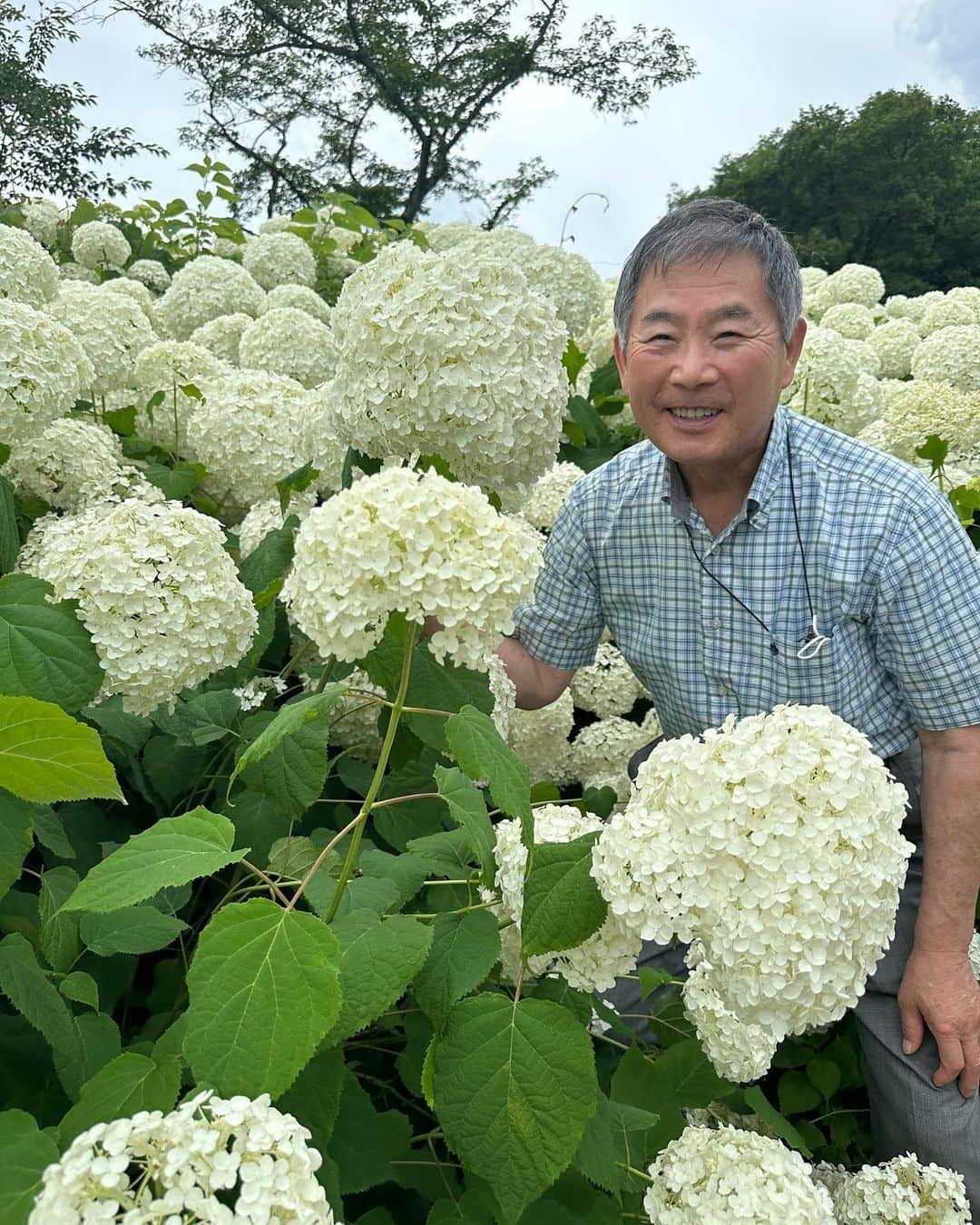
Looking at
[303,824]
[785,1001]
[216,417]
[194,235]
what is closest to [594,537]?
[303,824]

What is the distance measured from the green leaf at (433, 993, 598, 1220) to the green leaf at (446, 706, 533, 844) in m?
0.31

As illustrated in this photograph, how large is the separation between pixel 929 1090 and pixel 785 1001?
51.2 inches

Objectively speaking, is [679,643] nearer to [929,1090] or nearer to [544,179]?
[929,1090]

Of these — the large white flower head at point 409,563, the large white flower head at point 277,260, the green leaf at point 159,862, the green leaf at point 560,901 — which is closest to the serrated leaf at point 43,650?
the green leaf at point 159,862

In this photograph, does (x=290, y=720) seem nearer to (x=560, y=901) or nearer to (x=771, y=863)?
(x=560, y=901)

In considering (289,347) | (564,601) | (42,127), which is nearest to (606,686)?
(564,601)

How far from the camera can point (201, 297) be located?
499 cm

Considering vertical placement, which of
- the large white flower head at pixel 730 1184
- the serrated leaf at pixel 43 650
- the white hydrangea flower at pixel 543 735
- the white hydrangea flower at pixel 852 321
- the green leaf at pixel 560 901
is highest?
the white hydrangea flower at pixel 852 321

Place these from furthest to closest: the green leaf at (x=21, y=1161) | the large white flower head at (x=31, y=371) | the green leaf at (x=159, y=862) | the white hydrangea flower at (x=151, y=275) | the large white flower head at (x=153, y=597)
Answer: the white hydrangea flower at (x=151, y=275) < the large white flower head at (x=31, y=371) < the large white flower head at (x=153, y=597) < the green leaf at (x=159, y=862) < the green leaf at (x=21, y=1161)

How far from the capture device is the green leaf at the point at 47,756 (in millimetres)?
1374

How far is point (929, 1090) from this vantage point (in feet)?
7.95

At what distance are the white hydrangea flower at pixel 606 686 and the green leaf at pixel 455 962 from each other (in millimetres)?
2028

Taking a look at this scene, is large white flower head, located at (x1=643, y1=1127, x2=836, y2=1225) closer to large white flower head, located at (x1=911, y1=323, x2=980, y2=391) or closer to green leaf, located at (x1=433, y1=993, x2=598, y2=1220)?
green leaf, located at (x1=433, y1=993, x2=598, y2=1220)

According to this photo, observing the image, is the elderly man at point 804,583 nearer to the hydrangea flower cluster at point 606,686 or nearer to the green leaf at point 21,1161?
the hydrangea flower cluster at point 606,686
